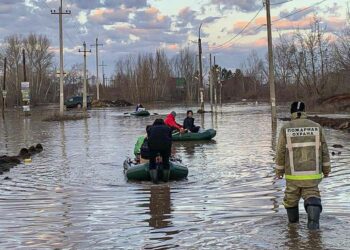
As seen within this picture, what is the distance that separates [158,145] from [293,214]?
557cm

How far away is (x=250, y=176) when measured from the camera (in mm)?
14227

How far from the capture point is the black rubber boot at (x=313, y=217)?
7625 millimetres

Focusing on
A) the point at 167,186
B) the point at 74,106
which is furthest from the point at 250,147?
the point at 74,106

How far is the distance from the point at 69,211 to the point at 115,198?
1488 millimetres

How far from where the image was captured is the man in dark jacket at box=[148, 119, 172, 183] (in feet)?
43.2

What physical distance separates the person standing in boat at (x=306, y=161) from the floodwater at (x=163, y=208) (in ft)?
1.44

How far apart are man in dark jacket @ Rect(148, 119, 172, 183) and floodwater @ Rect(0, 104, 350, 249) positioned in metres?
0.35

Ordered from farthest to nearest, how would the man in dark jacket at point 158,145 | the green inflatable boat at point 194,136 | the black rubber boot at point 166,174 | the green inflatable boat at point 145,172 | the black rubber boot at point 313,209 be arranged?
1. the green inflatable boat at point 194,136
2. the green inflatable boat at point 145,172
3. the black rubber boot at point 166,174
4. the man in dark jacket at point 158,145
5. the black rubber boot at point 313,209

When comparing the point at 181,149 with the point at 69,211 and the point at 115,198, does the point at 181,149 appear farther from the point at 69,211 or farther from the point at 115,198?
the point at 69,211

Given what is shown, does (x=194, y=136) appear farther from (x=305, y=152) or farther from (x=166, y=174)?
(x=305, y=152)

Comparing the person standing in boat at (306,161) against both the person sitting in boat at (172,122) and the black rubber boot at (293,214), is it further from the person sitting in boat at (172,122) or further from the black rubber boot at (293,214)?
the person sitting in boat at (172,122)

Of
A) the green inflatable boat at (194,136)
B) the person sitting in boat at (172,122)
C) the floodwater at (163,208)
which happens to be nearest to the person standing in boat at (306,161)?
the floodwater at (163,208)

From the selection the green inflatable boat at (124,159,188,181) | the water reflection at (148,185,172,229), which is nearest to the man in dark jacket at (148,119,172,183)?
the green inflatable boat at (124,159,188,181)

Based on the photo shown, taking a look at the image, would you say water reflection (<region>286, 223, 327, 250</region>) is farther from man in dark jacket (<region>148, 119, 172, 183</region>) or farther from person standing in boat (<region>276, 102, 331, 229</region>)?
man in dark jacket (<region>148, 119, 172, 183</region>)
